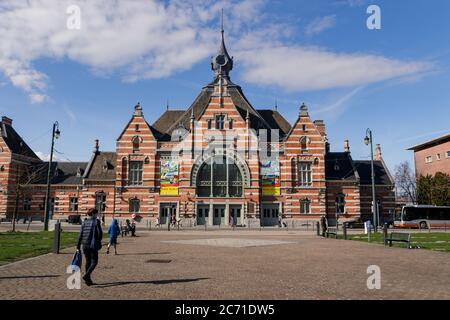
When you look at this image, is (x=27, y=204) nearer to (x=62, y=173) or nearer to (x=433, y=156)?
(x=62, y=173)

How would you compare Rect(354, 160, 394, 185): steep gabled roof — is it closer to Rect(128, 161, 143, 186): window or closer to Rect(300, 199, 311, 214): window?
Rect(300, 199, 311, 214): window

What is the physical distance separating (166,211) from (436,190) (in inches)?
1497

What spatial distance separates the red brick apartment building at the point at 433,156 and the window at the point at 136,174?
4721cm

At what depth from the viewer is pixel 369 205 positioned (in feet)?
170

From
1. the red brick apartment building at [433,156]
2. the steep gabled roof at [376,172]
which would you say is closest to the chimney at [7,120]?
the steep gabled roof at [376,172]

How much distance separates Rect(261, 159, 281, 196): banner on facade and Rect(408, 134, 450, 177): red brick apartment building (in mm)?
30719

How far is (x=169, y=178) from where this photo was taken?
48406 millimetres

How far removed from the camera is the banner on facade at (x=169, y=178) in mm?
48156

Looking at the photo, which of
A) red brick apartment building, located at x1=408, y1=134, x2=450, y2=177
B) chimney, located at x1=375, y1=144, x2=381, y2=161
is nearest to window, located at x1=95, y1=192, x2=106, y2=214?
chimney, located at x1=375, y1=144, x2=381, y2=161

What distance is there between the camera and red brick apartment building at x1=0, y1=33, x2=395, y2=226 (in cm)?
4750

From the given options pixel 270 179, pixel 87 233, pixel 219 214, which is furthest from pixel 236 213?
pixel 87 233

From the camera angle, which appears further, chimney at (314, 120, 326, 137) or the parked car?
chimney at (314, 120, 326, 137)
